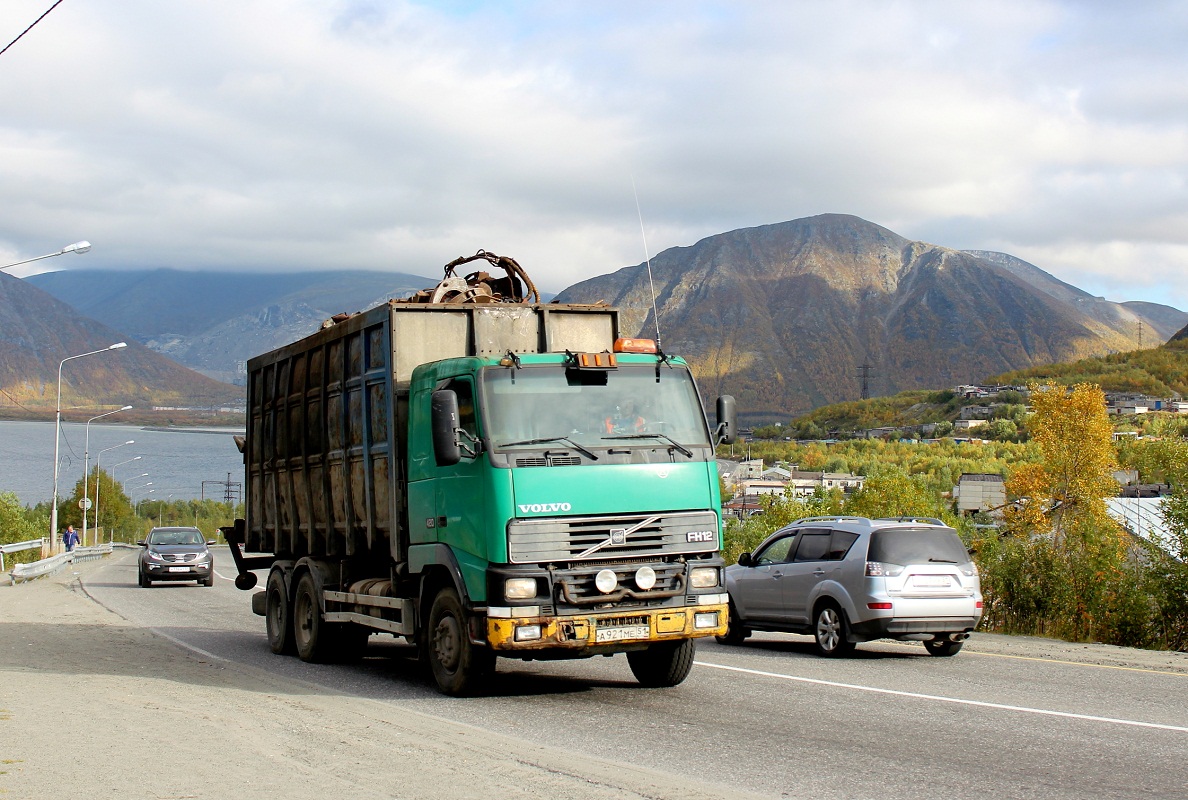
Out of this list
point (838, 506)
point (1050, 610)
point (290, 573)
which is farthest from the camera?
point (838, 506)

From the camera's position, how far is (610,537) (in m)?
10.4

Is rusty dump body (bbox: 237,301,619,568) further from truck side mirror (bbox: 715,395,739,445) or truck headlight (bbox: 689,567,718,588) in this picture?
truck headlight (bbox: 689,567,718,588)

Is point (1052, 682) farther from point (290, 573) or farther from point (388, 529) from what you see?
point (290, 573)

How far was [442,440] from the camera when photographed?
407 inches

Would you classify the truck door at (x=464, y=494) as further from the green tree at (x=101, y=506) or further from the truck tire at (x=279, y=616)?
the green tree at (x=101, y=506)

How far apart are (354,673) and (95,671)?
9.00ft

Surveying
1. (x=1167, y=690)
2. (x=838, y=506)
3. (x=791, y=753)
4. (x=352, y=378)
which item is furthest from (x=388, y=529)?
(x=838, y=506)

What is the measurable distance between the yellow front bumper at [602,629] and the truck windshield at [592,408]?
1455 mm

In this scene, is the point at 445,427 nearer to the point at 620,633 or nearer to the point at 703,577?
the point at 620,633

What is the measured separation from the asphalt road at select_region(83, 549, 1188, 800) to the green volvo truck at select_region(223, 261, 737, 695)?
0.64 m

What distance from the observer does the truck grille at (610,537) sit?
Answer: 10.2 meters

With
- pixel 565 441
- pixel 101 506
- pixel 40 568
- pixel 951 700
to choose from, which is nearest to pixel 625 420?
pixel 565 441

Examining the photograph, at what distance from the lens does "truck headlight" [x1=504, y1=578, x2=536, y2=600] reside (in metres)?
10.1

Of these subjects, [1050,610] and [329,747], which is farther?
[1050,610]
